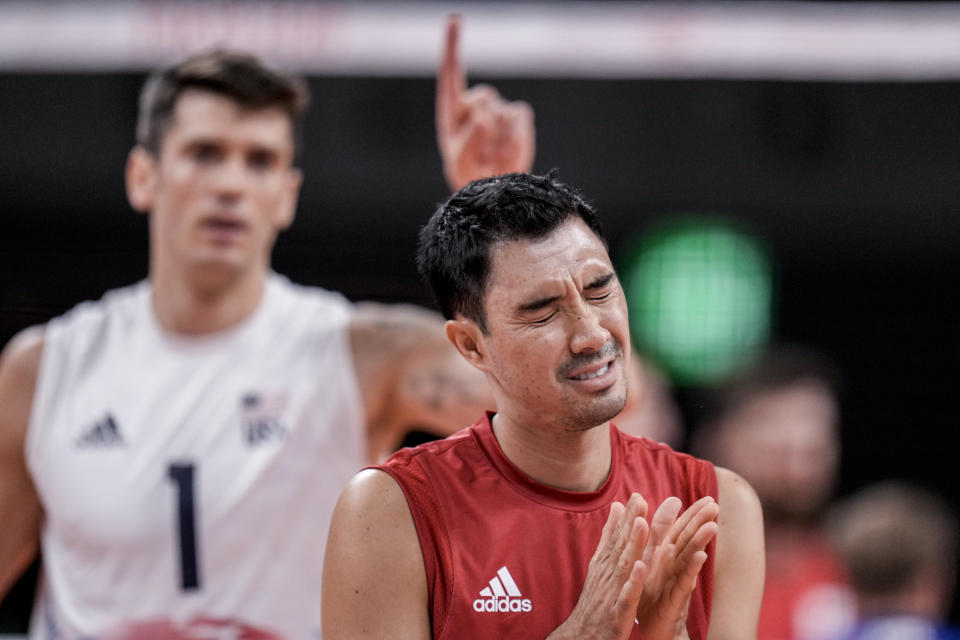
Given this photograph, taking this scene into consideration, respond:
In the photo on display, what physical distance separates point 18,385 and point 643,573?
7.99 ft

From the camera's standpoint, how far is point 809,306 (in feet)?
25.0

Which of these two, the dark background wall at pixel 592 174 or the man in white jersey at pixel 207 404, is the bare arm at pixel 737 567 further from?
the dark background wall at pixel 592 174

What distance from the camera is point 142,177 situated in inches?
158

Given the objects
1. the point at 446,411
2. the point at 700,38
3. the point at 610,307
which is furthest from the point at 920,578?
the point at 700,38

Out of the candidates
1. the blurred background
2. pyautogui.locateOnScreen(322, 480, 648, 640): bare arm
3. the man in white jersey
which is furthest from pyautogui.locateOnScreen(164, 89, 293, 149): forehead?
the blurred background

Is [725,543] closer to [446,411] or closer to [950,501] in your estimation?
[446,411]

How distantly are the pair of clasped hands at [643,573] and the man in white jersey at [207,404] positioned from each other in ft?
4.71

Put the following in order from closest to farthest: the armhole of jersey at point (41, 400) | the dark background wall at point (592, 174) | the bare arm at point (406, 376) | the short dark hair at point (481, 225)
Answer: the short dark hair at point (481, 225) < the bare arm at point (406, 376) < the armhole of jersey at point (41, 400) < the dark background wall at point (592, 174)

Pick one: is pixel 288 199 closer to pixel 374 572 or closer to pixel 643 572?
pixel 374 572

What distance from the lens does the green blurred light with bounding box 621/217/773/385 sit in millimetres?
7465

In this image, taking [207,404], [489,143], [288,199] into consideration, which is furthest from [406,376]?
[489,143]

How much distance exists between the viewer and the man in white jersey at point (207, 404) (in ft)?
11.8

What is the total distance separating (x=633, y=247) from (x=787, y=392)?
2.08 m

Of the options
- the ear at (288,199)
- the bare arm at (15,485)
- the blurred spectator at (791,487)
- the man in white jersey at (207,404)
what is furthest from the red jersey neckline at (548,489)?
the blurred spectator at (791,487)
